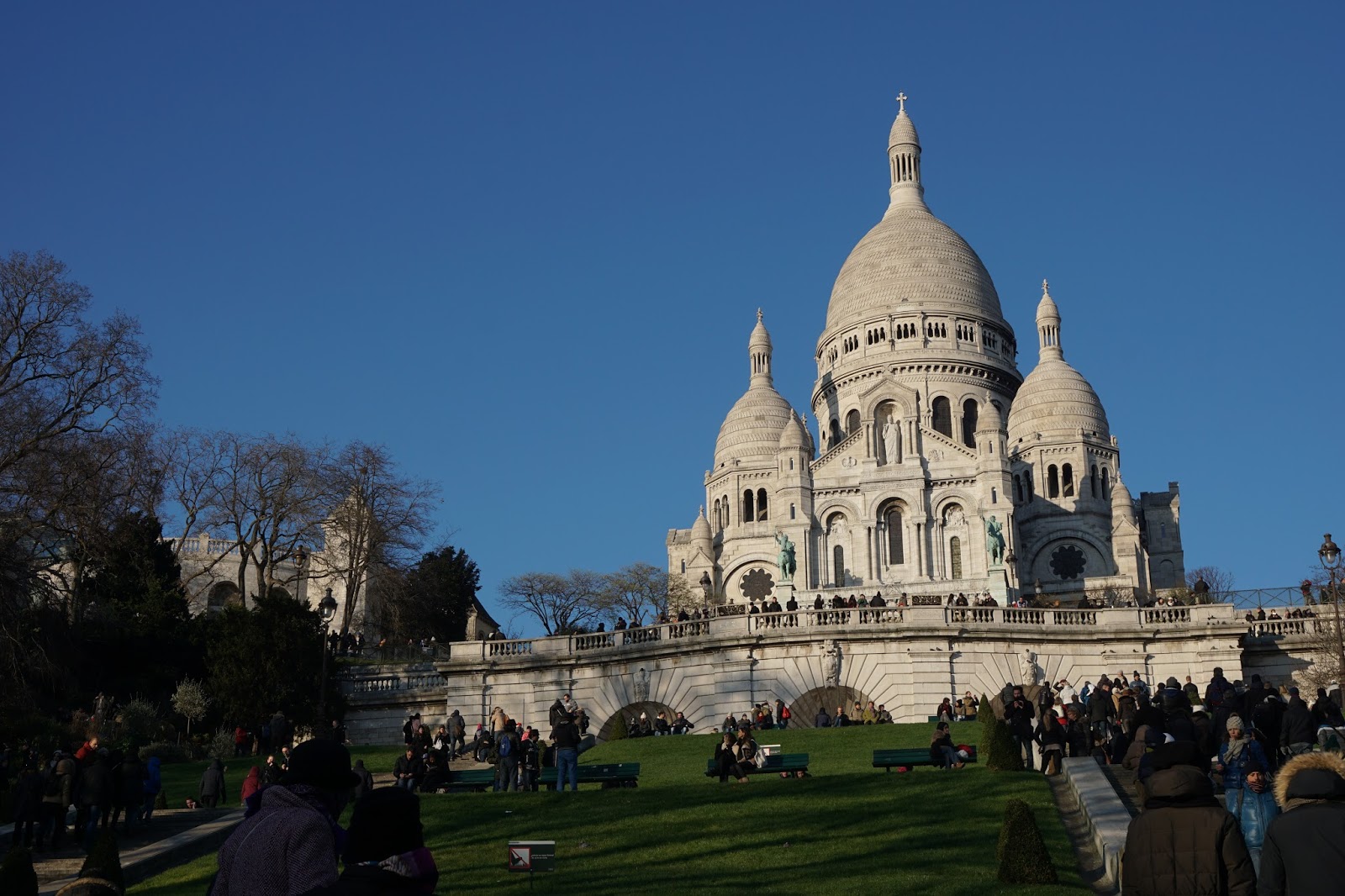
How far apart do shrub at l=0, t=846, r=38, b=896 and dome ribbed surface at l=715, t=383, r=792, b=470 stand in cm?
8200

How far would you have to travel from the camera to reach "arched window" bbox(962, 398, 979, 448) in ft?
312

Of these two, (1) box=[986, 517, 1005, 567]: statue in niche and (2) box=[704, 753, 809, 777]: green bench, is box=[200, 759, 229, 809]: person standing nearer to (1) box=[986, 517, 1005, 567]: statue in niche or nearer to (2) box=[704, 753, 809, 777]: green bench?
(2) box=[704, 753, 809, 777]: green bench

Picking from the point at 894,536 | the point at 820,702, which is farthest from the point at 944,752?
the point at 894,536

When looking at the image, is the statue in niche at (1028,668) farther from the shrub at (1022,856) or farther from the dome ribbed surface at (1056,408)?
the dome ribbed surface at (1056,408)

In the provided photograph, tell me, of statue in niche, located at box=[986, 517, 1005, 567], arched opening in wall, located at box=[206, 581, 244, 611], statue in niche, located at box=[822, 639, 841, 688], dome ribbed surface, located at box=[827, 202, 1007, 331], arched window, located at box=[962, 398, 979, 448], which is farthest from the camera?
dome ribbed surface, located at box=[827, 202, 1007, 331]

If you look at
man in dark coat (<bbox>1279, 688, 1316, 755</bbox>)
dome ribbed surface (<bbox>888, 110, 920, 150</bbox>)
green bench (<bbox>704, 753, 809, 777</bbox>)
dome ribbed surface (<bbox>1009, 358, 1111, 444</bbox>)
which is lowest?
green bench (<bbox>704, 753, 809, 777</bbox>)

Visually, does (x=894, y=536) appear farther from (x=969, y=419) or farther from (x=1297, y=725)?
(x=1297, y=725)

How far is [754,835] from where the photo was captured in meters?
19.9

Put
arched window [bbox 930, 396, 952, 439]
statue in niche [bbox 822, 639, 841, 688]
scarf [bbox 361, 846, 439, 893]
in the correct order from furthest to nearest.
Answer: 1. arched window [bbox 930, 396, 952, 439]
2. statue in niche [bbox 822, 639, 841, 688]
3. scarf [bbox 361, 846, 439, 893]

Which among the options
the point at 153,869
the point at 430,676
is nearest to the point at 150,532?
the point at 430,676

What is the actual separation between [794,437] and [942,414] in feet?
38.9

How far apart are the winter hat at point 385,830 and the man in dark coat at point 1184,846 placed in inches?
148

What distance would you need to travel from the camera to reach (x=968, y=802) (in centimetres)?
2148

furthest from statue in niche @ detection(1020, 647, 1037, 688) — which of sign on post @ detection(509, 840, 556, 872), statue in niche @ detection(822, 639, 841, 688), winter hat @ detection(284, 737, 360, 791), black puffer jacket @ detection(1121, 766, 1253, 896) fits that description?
winter hat @ detection(284, 737, 360, 791)
